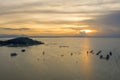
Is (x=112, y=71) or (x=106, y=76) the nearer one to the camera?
(x=106, y=76)

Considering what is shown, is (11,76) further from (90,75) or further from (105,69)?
(105,69)

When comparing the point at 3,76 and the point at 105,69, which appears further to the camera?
the point at 105,69

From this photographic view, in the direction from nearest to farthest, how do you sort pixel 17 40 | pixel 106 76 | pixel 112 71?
pixel 106 76 → pixel 112 71 → pixel 17 40

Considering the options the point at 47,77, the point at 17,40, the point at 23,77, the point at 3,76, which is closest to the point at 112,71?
the point at 47,77

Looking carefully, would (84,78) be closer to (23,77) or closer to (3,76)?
(23,77)

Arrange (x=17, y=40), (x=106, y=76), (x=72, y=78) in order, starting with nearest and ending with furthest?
(x=72, y=78), (x=106, y=76), (x=17, y=40)

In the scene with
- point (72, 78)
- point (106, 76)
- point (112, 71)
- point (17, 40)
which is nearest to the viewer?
point (72, 78)

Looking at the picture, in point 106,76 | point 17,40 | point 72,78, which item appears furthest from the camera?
point 17,40

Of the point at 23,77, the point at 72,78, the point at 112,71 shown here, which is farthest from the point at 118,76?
the point at 23,77
